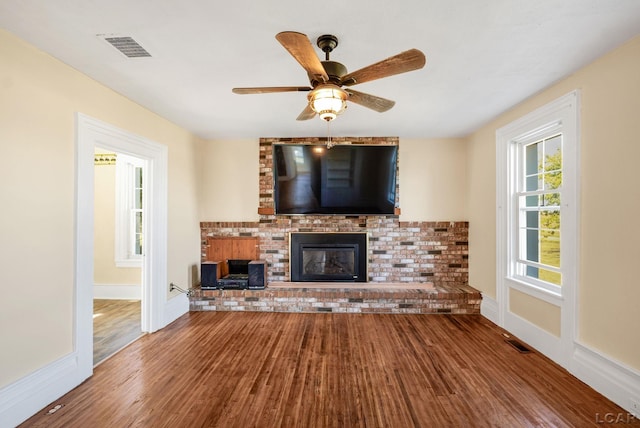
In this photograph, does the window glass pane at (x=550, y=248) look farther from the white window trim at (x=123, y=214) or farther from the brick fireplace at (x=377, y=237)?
the white window trim at (x=123, y=214)

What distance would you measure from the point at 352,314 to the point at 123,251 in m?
3.86

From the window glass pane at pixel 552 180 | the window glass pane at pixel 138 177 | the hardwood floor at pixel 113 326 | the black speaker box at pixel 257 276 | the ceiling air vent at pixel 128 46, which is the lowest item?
the hardwood floor at pixel 113 326

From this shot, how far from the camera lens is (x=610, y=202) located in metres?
2.15

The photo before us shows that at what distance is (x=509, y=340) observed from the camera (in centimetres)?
313

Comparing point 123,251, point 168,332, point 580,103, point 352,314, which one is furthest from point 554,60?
point 123,251

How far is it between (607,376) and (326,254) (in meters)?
3.16

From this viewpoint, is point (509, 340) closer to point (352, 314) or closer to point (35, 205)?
point (352, 314)

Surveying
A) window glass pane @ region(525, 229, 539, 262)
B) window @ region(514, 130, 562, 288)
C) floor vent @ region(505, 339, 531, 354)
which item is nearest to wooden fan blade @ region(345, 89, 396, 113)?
window @ region(514, 130, 562, 288)

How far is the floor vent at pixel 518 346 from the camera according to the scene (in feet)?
9.42

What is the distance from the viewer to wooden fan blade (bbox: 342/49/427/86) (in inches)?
59.1

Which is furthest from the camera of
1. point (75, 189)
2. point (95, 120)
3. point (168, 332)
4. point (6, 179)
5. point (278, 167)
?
point (278, 167)

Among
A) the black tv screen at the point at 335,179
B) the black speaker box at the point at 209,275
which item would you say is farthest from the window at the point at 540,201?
the black speaker box at the point at 209,275

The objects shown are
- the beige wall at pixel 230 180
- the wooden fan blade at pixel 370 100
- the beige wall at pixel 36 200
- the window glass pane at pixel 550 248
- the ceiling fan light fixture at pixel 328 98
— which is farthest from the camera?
the beige wall at pixel 230 180

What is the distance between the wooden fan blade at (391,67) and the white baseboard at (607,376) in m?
2.56
